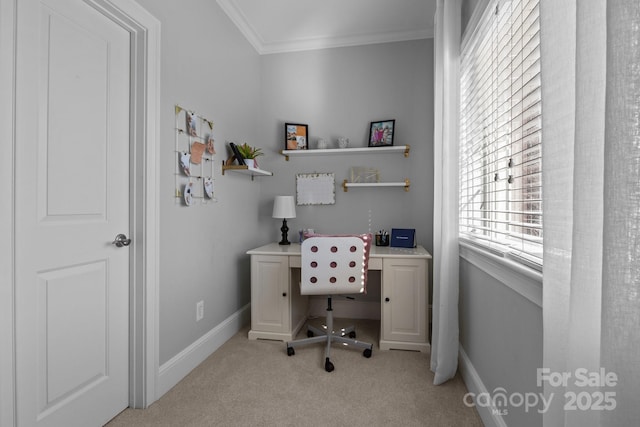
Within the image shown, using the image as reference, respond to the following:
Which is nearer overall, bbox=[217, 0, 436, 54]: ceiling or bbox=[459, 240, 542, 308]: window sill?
bbox=[459, 240, 542, 308]: window sill

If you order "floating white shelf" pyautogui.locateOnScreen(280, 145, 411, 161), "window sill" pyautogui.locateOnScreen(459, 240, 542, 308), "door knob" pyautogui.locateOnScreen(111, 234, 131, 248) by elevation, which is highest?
"floating white shelf" pyautogui.locateOnScreen(280, 145, 411, 161)

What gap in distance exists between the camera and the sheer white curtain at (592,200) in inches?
16.1

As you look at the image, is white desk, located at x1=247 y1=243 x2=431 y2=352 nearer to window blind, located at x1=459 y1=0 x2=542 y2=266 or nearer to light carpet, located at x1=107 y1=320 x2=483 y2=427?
light carpet, located at x1=107 y1=320 x2=483 y2=427

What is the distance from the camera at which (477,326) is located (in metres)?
1.72

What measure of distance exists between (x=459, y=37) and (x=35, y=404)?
274 centimetres

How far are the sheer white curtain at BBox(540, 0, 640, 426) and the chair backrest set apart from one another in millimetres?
1482

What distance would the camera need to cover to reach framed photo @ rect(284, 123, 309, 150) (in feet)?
10.2

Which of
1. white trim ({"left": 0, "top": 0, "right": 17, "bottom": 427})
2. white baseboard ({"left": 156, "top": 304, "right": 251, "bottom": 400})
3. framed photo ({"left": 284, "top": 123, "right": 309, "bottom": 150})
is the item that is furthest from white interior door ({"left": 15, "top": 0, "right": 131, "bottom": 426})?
framed photo ({"left": 284, "top": 123, "right": 309, "bottom": 150})

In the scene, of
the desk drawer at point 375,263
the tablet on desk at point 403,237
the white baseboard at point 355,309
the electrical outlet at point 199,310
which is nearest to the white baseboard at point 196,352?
the electrical outlet at point 199,310

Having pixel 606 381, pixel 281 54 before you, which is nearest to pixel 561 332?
pixel 606 381

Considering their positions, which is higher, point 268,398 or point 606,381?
point 606,381

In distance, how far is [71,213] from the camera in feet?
4.58

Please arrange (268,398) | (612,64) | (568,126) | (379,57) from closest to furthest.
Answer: (612,64)
(568,126)
(268,398)
(379,57)

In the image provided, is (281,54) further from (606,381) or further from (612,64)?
(606,381)
